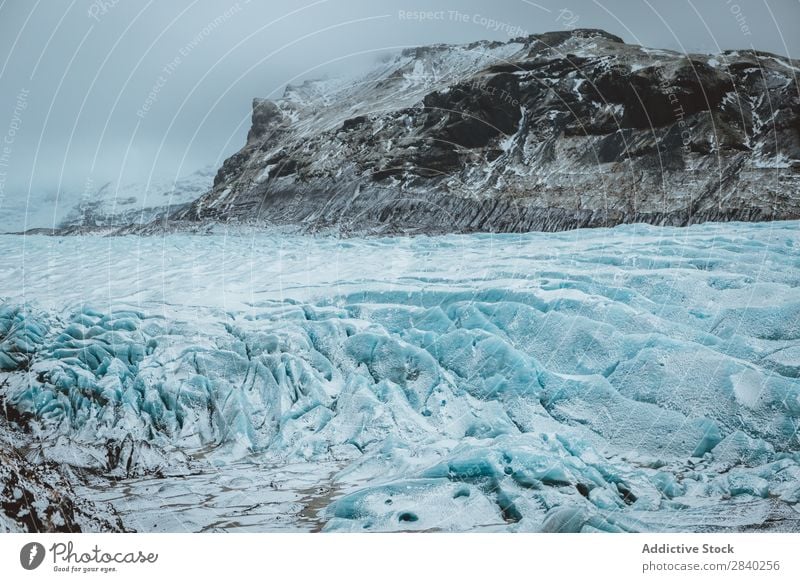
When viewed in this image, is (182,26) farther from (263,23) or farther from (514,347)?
(514,347)

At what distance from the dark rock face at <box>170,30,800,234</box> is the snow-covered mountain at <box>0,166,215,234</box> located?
104 mm

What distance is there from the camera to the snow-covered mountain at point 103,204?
12.6ft

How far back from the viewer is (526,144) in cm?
411

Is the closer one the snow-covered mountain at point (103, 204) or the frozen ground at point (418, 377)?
the frozen ground at point (418, 377)

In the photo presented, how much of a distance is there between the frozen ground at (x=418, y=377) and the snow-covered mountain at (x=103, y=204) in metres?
0.11

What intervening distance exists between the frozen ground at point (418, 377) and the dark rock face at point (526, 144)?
199mm

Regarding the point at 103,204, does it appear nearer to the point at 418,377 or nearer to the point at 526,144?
the point at 418,377

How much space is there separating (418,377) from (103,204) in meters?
2.17

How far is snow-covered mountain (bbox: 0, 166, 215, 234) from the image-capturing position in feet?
12.6

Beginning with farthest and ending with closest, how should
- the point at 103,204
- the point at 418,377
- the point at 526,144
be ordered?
the point at 526,144, the point at 103,204, the point at 418,377

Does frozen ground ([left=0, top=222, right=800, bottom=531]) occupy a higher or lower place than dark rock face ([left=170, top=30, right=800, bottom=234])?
lower

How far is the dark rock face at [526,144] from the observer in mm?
3889

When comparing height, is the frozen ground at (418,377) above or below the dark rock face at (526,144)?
below

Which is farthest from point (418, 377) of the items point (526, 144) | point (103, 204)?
point (103, 204)
